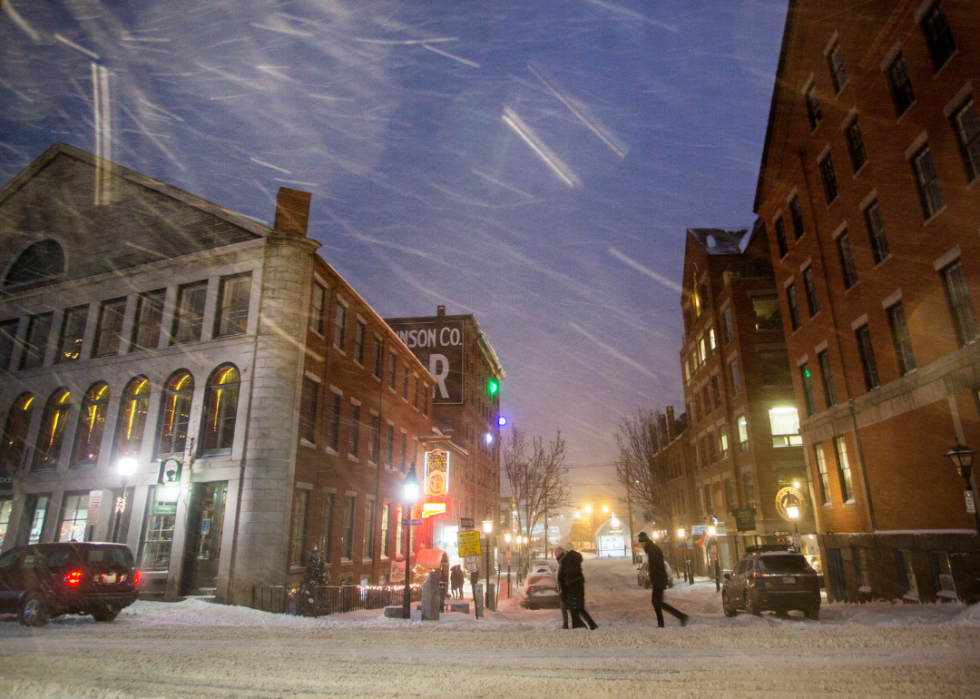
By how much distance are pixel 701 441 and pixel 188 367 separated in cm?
3410

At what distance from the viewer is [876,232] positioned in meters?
18.8

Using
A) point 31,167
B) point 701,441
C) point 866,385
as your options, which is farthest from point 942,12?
point 31,167

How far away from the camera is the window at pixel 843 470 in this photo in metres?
20.6

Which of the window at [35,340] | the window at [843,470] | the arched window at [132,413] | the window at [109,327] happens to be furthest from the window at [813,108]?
the window at [35,340]

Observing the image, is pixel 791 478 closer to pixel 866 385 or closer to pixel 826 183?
pixel 866 385

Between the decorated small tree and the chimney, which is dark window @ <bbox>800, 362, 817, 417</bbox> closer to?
the decorated small tree

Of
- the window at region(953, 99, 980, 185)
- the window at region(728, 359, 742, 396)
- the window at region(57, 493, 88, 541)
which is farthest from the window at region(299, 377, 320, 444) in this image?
the window at region(728, 359, 742, 396)

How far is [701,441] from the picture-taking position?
43000mm

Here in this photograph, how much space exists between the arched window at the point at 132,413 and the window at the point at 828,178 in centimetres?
2600

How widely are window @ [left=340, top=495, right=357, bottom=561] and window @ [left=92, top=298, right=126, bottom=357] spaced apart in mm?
10961

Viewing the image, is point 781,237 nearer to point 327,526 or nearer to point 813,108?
point 813,108

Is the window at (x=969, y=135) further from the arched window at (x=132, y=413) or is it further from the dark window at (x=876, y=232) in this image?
the arched window at (x=132, y=413)

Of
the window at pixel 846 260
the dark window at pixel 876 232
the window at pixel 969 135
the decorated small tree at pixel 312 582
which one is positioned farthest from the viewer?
the window at pixel 846 260

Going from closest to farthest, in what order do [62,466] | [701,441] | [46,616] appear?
[46,616] → [62,466] → [701,441]
